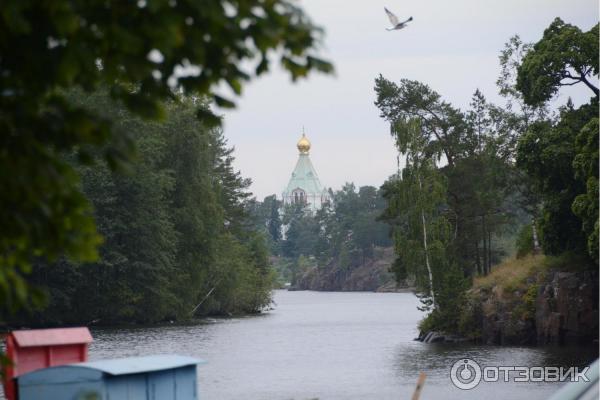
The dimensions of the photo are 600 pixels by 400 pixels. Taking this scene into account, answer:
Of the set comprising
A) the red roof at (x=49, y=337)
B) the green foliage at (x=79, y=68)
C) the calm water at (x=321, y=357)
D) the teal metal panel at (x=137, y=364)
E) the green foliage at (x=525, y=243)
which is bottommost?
the calm water at (x=321, y=357)

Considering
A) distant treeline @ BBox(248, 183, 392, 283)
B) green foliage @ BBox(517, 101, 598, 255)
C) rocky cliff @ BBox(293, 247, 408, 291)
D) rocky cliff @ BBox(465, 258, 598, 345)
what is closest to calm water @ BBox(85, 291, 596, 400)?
rocky cliff @ BBox(465, 258, 598, 345)

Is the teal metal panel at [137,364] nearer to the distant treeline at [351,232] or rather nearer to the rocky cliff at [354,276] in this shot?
the rocky cliff at [354,276]

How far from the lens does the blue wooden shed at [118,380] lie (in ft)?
58.7

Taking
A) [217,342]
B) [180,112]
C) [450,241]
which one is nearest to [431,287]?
[450,241]

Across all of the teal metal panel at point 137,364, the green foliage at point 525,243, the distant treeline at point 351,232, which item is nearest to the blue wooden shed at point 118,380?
the teal metal panel at point 137,364

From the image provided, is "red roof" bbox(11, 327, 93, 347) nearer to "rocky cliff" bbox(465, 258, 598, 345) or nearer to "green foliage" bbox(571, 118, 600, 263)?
"green foliage" bbox(571, 118, 600, 263)

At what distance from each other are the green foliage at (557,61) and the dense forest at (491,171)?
0.12 ft

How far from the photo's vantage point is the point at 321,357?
45.3m

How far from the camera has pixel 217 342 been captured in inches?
2067

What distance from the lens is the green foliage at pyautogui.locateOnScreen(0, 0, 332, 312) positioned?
6.20 m

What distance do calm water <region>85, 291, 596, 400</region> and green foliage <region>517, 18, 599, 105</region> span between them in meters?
9.32

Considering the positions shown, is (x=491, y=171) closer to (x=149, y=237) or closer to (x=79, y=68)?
(x=149, y=237)

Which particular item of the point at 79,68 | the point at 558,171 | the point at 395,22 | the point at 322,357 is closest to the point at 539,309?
the point at 558,171

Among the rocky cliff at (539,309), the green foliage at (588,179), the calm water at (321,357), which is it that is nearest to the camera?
the calm water at (321,357)
